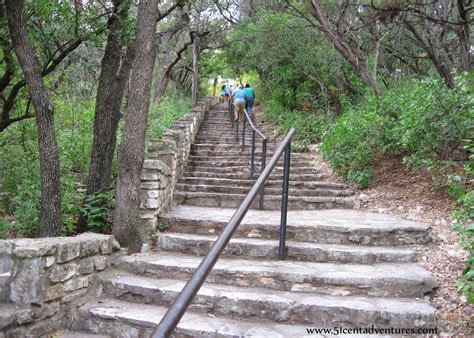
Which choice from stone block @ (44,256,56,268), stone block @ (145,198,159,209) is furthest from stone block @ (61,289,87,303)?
stone block @ (145,198,159,209)

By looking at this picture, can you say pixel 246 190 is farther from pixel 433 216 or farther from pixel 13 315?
pixel 13 315

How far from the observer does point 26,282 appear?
3150mm

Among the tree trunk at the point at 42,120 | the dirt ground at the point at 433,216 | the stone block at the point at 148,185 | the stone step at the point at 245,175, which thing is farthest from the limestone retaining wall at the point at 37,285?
the stone step at the point at 245,175

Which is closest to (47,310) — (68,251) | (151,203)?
(68,251)

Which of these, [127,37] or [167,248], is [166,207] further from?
[127,37]

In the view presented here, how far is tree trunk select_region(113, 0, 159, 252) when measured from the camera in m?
4.14

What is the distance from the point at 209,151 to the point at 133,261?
509cm

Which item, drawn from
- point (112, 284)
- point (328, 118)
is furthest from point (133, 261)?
point (328, 118)

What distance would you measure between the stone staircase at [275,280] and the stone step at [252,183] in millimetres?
1144

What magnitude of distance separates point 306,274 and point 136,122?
2263mm

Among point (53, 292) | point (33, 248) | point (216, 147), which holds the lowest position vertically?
point (53, 292)

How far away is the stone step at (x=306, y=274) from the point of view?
3311 mm

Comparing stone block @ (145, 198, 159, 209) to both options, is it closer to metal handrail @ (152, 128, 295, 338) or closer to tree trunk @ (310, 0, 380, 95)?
metal handrail @ (152, 128, 295, 338)

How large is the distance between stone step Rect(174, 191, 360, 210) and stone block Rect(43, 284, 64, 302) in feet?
9.31
